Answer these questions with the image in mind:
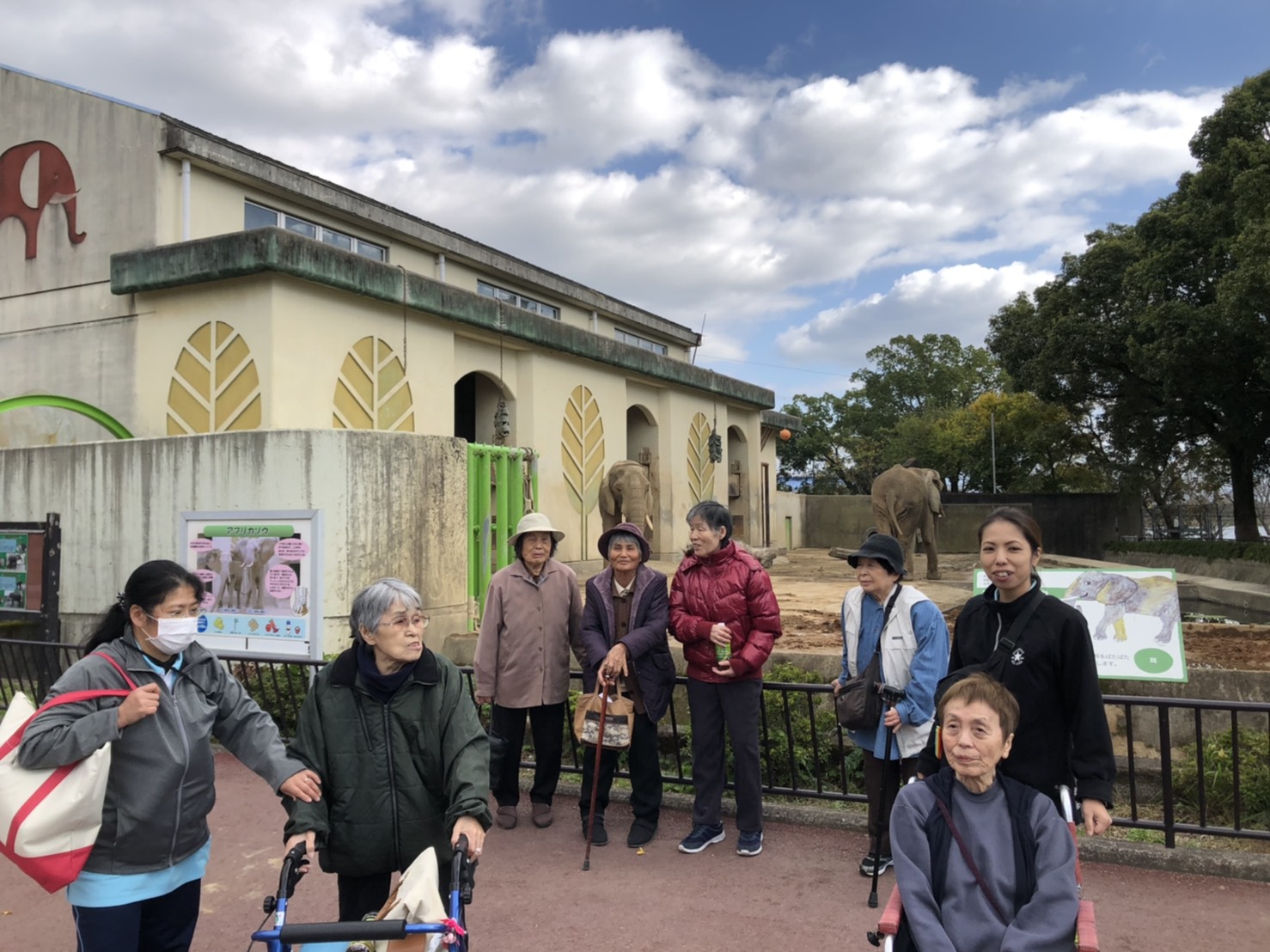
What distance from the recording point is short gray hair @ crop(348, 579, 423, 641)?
3117 millimetres

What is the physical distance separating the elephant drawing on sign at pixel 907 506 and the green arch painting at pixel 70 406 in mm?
10952

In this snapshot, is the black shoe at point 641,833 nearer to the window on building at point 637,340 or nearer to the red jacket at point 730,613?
the red jacket at point 730,613

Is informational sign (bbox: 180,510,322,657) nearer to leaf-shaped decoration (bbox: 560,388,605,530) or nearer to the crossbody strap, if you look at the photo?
the crossbody strap

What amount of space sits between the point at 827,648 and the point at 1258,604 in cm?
1036

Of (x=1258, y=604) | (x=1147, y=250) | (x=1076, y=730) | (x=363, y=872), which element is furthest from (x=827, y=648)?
(x=1147, y=250)

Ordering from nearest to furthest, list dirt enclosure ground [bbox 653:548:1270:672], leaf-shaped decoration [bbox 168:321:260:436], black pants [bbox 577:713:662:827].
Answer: black pants [bbox 577:713:662:827] < dirt enclosure ground [bbox 653:548:1270:672] < leaf-shaped decoration [bbox 168:321:260:436]

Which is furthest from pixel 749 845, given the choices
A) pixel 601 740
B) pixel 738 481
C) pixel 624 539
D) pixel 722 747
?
pixel 738 481

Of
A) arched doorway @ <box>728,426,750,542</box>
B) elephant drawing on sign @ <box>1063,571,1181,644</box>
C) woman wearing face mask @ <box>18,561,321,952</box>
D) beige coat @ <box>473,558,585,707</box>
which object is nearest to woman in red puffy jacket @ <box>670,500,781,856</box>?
beige coat @ <box>473,558,585,707</box>

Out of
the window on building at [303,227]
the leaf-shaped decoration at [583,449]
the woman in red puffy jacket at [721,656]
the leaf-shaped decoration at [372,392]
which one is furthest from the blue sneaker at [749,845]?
the leaf-shaped decoration at [583,449]

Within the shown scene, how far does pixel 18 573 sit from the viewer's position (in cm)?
932

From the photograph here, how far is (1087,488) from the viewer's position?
37438 mm

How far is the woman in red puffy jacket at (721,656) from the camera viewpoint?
16.6ft

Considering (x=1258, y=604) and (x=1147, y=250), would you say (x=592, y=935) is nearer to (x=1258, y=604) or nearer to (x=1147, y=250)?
(x=1258, y=604)

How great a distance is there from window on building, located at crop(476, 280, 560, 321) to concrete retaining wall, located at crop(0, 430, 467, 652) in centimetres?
881
